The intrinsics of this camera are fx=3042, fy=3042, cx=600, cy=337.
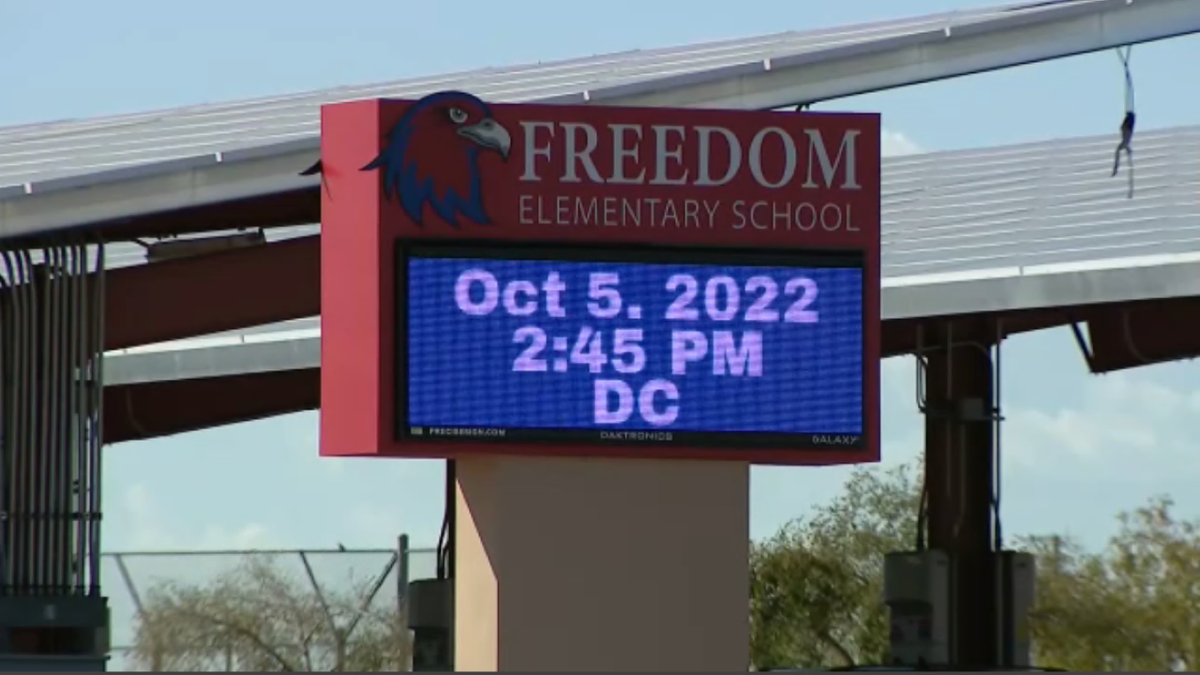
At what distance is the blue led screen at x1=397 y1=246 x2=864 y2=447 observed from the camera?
20.2 metres

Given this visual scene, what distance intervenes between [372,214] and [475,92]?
8.98 metres

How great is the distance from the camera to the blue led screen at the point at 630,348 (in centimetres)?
2022

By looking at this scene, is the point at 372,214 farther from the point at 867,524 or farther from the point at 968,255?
the point at 867,524

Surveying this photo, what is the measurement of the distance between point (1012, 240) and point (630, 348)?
12988 mm

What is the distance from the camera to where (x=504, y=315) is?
20.3 m

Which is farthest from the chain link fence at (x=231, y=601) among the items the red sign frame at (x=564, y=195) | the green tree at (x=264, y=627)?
the red sign frame at (x=564, y=195)

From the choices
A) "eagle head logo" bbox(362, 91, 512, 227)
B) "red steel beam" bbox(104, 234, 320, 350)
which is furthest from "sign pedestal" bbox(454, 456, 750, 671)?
"red steel beam" bbox(104, 234, 320, 350)

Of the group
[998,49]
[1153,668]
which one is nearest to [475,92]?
[998,49]

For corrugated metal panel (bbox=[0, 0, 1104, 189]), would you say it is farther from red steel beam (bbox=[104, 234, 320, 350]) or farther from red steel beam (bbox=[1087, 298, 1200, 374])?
red steel beam (bbox=[1087, 298, 1200, 374])

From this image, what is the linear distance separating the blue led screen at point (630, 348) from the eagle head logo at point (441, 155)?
367 mm

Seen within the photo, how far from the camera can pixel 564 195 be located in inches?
810

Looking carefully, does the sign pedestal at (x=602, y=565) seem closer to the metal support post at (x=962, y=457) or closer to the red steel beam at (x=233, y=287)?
the red steel beam at (x=233, y=287)

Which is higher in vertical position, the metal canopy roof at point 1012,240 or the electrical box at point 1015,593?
the metal canopy roof at point 1012,240

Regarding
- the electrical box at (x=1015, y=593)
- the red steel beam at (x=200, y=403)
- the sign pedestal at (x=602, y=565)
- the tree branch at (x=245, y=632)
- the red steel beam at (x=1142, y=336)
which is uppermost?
the red steel beam at (x=1142, y=336)
